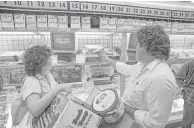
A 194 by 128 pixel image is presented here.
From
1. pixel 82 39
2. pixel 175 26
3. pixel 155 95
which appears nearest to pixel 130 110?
pixel 155 95

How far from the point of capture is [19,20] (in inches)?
72.1

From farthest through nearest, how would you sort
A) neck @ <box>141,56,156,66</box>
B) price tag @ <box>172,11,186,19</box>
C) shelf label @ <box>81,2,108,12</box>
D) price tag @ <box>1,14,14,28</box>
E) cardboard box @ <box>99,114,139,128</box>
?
price tag @ <box>172,11,186,19</box> → shelf label @ <box>81,2,108,12</box> → price tag @ <box>1,14,14,28</box> → neck @ <box>141,56,156,66</box> → cardboard box @ <box>99,114,139,128</box>

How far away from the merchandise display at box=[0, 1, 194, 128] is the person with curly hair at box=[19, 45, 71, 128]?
3.0 inches

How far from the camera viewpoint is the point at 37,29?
1920 mm

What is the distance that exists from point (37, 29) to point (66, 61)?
0.63 meters

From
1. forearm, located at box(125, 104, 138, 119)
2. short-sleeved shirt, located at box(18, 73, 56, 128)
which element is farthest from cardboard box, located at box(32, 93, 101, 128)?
forearm, located at box(125, 104, 138, 119)

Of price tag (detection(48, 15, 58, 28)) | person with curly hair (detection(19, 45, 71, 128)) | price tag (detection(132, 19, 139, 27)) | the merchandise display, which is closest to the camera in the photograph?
person with curly hair (detection(19, 45, 71, 128))

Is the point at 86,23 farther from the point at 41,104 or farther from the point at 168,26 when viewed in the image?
the point at 168,26

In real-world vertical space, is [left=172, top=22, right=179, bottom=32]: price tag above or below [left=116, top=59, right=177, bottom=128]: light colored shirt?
above

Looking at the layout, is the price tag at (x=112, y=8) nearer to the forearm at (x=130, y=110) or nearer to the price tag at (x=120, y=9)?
the price tag at (x=120, y=9)

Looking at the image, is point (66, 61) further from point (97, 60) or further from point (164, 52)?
point (164, 52)

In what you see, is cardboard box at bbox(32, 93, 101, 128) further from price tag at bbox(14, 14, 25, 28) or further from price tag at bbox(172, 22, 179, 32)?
price tag at bbox(172, 22, 179, 32)

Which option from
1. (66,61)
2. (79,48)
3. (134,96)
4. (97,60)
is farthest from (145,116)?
(79,48)

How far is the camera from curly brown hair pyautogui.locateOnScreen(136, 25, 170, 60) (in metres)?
1.47
